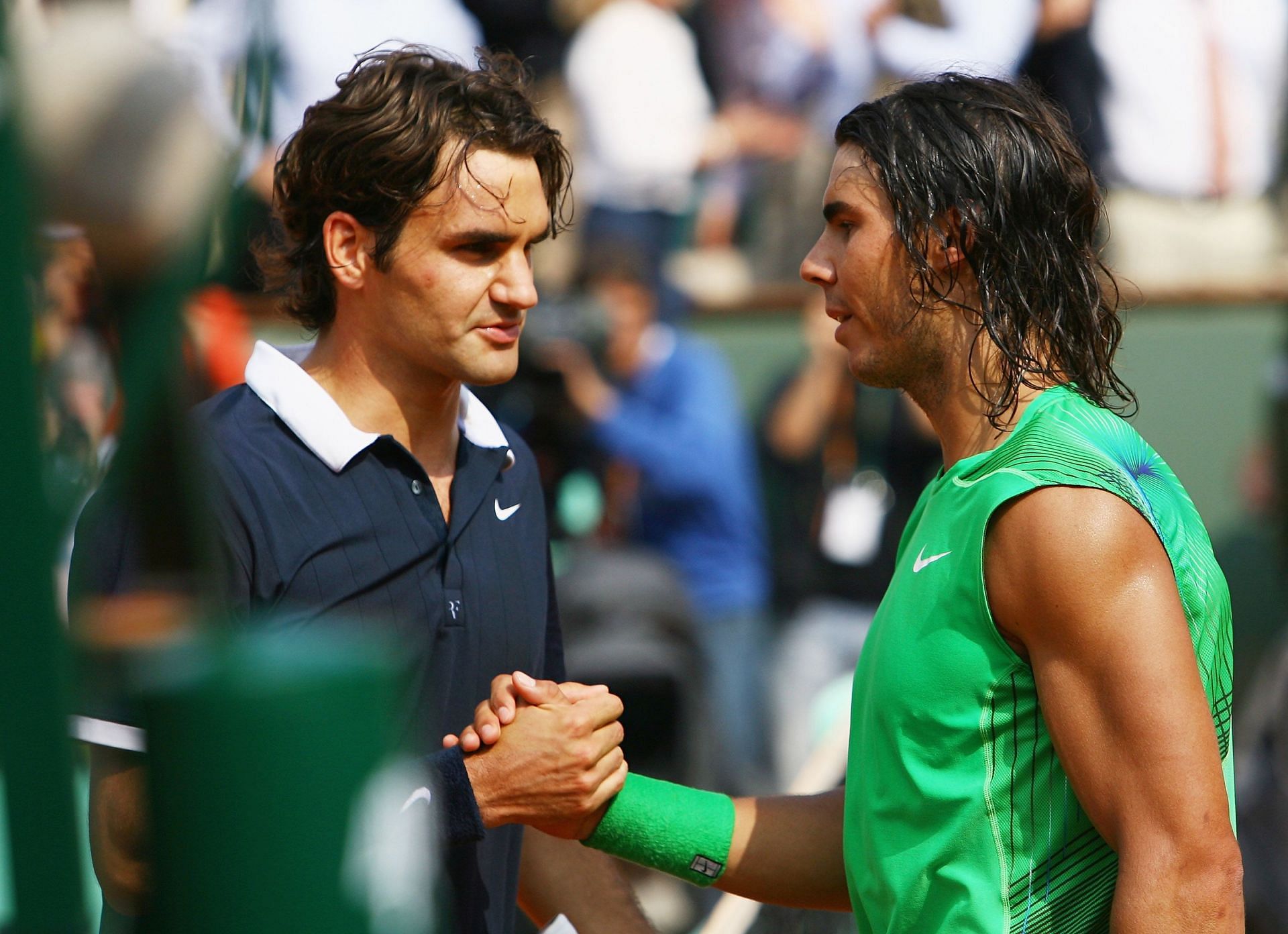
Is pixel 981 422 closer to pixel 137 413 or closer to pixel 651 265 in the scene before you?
pixel 137 413

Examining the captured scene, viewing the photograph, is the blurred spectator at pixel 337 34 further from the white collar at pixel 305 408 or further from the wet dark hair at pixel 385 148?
the white collar at pixel 305 408

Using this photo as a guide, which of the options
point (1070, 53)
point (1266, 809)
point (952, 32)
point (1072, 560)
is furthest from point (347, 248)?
point (1070, 53)

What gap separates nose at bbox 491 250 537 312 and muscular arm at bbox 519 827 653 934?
870 millimetres

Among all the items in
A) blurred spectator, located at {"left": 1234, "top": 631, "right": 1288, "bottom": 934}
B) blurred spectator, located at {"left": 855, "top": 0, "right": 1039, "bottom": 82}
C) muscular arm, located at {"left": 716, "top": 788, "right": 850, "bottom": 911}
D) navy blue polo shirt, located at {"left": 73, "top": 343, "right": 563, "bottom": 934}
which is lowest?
blurred spectator, located at {"left": 1234, "top": 631, "right": 1288, "bottom": 934}

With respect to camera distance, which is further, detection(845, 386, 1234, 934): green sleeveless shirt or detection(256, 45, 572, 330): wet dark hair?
detection(256, 45, 572, 330): wet dark hair

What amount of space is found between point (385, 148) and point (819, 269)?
29.0 inches

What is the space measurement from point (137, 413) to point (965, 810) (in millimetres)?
1289

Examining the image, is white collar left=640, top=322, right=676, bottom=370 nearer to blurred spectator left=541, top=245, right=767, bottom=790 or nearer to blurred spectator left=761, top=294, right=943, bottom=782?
blurred spectator left=541, top=245, right=767, bottom=790

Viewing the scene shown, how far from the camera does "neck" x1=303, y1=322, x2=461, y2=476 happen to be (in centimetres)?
221

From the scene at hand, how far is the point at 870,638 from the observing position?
74.3 inches

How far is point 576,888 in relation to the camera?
7.73 feet

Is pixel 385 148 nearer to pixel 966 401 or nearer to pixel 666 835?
pixel 966 401

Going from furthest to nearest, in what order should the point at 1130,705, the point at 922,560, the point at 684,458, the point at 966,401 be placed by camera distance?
the point at 684,458
the point at 966,401
the point at 922,560
the point at 1130,705

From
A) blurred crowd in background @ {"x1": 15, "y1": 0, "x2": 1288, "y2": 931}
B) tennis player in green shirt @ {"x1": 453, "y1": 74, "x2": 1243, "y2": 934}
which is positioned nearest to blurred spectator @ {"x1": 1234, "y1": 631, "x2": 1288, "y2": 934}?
blurred crowd in background @ {"x1": 15, "y1": 0, "x2": 1288, "y2": 931}
